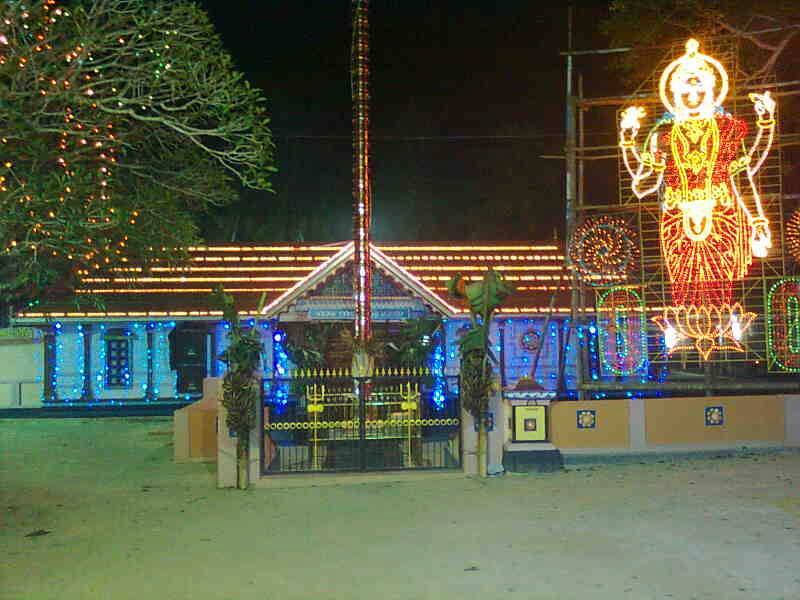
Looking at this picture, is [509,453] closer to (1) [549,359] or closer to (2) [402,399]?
(2) [402,399]

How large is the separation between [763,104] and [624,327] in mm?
4803

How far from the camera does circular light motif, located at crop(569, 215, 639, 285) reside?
15867 mm

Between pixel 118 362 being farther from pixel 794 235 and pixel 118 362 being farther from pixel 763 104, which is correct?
pixel 763 104

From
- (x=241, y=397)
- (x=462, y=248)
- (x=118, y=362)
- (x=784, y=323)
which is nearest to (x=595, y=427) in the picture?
(x=784, y=323)

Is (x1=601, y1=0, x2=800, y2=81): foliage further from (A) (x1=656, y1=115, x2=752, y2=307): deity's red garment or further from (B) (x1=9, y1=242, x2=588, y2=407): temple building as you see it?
(B) (x1=9, y1=242, x2=588, y2=407): temple building

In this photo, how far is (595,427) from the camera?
13914mm

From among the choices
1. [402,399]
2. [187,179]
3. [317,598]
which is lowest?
[317,598]

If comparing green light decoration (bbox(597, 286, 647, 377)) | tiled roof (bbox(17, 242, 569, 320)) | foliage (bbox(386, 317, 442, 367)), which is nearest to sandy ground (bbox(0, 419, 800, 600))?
green light decoration (bbox(597, 286, 647, 377))

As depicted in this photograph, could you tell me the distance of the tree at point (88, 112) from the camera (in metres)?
10.1

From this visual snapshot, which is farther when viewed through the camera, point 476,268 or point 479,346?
point 476,268

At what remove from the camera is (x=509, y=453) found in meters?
12.6

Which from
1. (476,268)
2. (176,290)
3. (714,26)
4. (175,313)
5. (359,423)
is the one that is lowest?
(359,423)

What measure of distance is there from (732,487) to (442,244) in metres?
15.3

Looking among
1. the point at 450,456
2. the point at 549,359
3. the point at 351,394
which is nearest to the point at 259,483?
the point at 351,394
